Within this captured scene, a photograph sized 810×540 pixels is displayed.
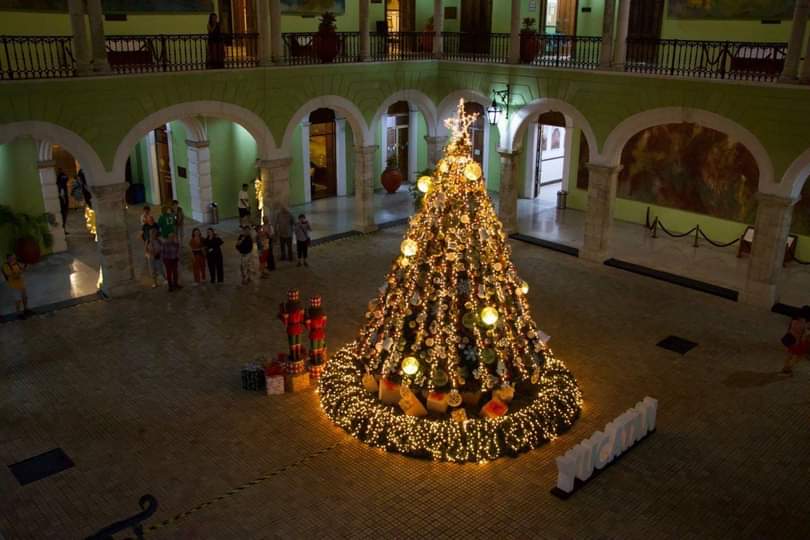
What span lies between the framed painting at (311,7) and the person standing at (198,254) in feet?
23.3

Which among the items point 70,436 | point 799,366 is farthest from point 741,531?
point 70,436

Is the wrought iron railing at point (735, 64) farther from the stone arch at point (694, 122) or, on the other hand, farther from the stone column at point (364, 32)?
the stone column at point (364, 32)

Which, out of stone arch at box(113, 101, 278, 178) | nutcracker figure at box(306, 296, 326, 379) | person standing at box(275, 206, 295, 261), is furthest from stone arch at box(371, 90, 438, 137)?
nutcracker figure at box(306, 296, 326, 379)

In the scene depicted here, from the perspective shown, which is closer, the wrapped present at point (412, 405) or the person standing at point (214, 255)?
the wrapped present at point (412, 405)

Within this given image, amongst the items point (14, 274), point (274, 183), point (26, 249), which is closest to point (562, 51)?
point (274, 183)

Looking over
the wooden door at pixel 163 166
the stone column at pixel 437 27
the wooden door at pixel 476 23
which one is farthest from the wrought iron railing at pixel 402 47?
the wooden door at pixel 163 166

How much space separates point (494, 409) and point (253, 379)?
3564 millimetres

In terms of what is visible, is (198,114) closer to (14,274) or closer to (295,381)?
(14,274)

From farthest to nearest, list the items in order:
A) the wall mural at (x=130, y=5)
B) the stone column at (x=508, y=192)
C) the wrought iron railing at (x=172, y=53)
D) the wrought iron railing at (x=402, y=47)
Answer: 1. the wrought iron railing at (x=402, y=47)
2. the stone column at (x=508, y=192)
3. the wall mural at (x=130, y=5)
4. the wrought iron railing at (x=172, y=53)

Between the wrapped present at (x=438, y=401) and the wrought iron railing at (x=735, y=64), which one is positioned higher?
the wrought iron railing at (x=735, y=64)

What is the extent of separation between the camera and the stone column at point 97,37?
43.0ft

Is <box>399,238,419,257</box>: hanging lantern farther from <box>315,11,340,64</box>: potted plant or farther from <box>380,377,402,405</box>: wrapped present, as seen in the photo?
<box>315,11,340,64</box>: potted plant

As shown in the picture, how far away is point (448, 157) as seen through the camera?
30.1 ft

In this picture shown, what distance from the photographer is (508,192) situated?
1845cm
